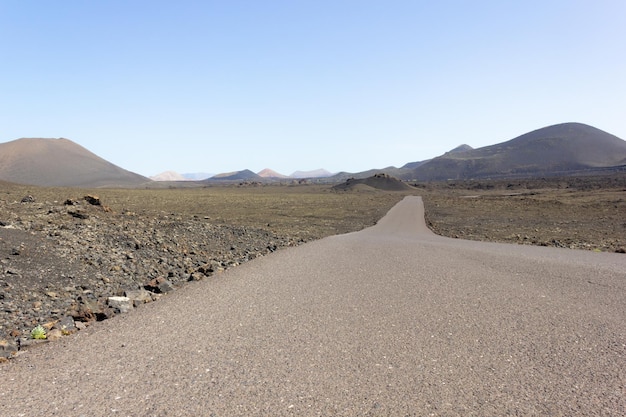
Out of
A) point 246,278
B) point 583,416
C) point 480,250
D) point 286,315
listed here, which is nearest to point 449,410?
point 583,416

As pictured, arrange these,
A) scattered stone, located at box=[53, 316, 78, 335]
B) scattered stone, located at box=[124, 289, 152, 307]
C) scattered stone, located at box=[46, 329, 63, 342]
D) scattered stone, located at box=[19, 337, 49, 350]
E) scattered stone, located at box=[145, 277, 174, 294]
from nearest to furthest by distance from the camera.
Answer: scattered stone, located at box=[19, 337, 49, 350], scattered stone, located at box=[46, 329, 63, 342], scattered stone, located at box=[53, 316, 78, 335], scattered stone, located at box=[124, 289, 152, 307], scattered stone, located at box=[145, 277, 174, 294]

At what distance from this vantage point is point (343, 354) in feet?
20.3

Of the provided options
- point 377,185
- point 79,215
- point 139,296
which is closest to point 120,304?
point 139,296

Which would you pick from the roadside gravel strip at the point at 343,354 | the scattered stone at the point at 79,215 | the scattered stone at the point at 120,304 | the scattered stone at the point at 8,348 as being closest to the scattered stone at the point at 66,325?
the roadside gravel strip at the point at 343,354

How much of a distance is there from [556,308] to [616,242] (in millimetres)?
18872

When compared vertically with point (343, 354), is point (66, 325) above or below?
above

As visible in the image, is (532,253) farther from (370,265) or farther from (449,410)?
(449,410)

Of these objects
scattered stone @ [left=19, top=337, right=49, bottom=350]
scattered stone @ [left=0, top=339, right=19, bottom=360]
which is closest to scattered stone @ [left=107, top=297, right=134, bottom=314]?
scattered stone @ [left=19, top=337, right=49, bottom=350]

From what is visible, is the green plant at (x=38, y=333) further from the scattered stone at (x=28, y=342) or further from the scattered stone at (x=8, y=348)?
the scattered stone at (x=8, y=348)

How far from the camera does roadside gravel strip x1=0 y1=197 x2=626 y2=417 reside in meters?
4.72

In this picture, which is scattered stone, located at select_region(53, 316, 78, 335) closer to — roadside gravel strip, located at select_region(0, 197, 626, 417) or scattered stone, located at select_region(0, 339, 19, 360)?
roadside gravel strip, located at select_region(0, 197, 626, 417)

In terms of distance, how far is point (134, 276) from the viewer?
38.3 ft

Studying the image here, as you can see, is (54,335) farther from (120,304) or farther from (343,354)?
(343,354)

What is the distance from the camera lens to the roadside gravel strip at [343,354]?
4723 mm
